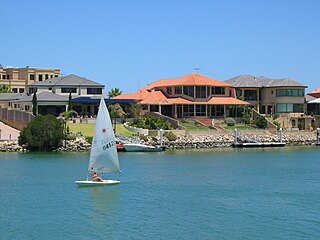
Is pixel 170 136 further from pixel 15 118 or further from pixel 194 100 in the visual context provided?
pixel 15 118

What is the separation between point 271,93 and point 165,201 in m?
62.8

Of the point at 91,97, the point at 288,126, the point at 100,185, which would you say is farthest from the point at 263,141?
the point at 100,185

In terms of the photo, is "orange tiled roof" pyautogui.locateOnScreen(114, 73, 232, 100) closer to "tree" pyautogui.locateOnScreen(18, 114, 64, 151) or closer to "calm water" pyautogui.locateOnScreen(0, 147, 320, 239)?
"tree" pyautogui.locateOnScreen(18, 114, 64, 151)

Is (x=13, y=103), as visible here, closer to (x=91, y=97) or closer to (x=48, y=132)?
(x=91, y=97)

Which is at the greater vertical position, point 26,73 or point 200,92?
point 26,73

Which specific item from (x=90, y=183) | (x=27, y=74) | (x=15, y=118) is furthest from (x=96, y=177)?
(x=27, y=74)

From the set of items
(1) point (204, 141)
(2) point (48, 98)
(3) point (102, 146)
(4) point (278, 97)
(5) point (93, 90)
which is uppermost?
(5) point (93, 90)

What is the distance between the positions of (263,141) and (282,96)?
14443 mm

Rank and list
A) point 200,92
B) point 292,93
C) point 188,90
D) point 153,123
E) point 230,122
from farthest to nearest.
A: point 292,93, point 188,90, point 200,92, point 230,122, point 153,123

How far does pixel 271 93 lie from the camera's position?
10181 centimetres

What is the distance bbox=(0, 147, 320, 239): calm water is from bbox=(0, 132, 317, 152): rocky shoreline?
10855 mm

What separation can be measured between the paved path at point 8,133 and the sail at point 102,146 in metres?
33.9

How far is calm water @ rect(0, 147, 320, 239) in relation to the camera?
33.9 meters

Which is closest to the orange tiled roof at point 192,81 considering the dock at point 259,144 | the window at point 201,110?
the window at point 201,110
